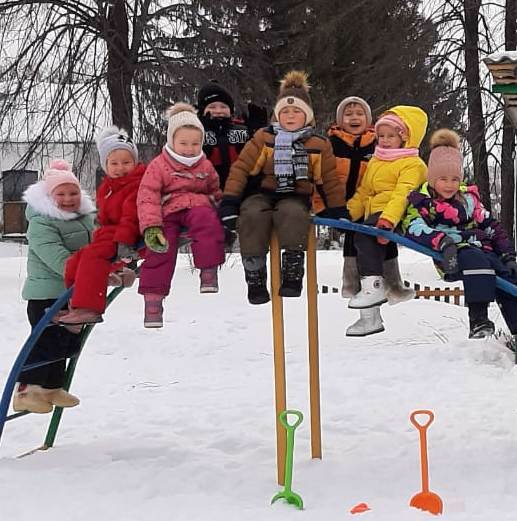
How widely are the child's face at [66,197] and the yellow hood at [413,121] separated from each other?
7.19 feet

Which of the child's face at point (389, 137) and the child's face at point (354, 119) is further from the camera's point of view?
the child's face at point (354, 119)

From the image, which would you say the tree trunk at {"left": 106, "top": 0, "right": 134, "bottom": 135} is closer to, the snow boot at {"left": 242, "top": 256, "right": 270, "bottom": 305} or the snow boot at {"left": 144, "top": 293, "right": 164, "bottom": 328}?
the snow boot at {"left": 144, "top": 293, "right": 164, "bottom": 328}

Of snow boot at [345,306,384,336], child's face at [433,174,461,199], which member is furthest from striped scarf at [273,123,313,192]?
snow boot at [345,306,384,336]

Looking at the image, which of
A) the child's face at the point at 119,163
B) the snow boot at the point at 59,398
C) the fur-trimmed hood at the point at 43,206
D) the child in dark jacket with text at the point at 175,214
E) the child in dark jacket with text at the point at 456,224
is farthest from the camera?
the snow boot at the point at 59,398

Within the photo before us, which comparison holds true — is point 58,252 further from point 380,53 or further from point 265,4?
point 380,53

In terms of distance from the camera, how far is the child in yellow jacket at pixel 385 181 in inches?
182

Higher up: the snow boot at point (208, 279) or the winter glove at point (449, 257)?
the winter glove at point (449, 257)

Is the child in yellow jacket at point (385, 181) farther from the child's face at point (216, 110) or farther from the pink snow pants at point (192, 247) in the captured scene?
the child's face at point (216, 110)

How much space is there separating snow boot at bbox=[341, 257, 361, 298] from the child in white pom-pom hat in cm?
173

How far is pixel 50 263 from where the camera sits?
5.29m

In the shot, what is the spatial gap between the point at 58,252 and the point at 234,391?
10.6 feet

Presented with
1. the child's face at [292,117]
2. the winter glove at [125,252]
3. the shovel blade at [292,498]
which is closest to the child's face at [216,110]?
the child's face at [292,117]

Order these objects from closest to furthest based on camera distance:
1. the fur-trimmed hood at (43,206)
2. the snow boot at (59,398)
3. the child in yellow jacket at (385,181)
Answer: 1. the child in yellow jacket at (385,181)
2. the fur-trimmed hood at (43,206)
3. the snow boot at (59,398)

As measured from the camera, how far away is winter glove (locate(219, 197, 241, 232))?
4.53 meters
